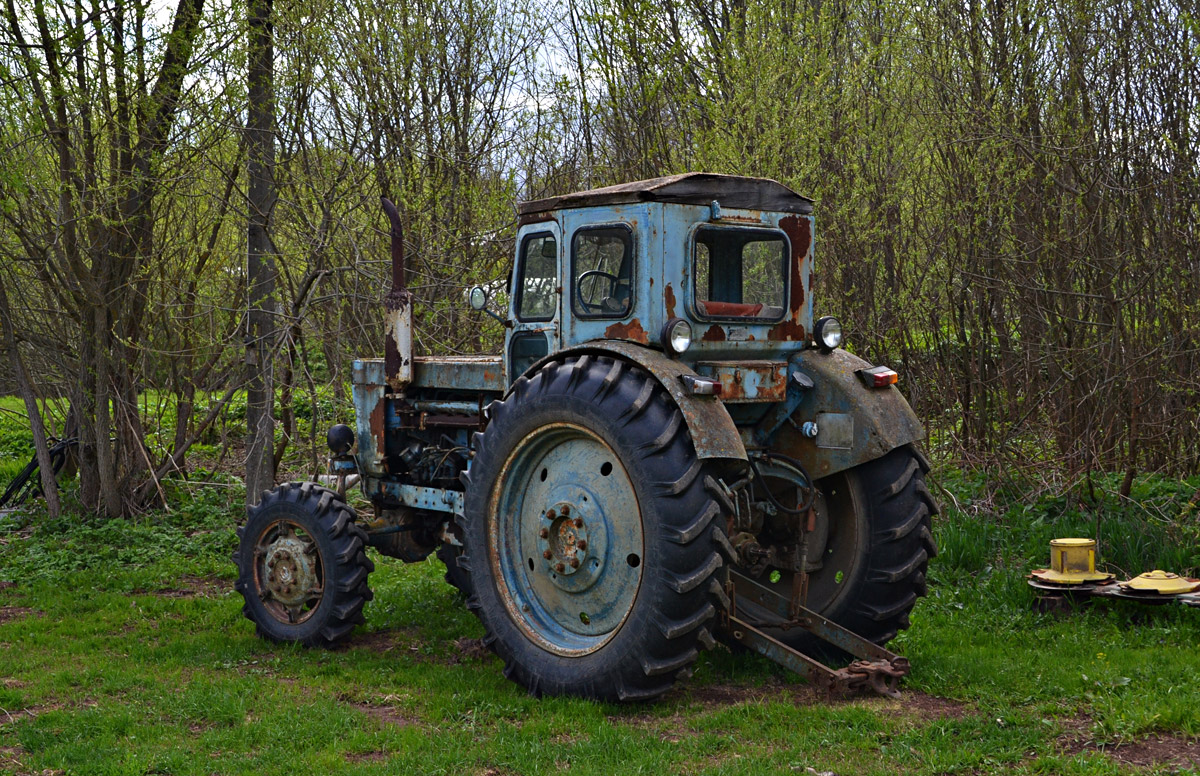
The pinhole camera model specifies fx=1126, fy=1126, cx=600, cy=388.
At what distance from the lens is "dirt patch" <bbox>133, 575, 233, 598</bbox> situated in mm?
8438

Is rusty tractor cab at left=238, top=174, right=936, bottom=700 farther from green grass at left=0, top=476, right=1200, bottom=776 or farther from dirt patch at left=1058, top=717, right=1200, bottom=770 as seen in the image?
dirt patch at left=1058, top=717, right=1200, bottom=770

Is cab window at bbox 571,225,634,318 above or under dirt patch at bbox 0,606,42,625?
above

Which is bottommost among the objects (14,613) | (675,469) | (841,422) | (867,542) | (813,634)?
(14,613)

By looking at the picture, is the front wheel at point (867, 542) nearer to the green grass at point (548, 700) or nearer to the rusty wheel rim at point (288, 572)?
the green grass at point (548, 700)

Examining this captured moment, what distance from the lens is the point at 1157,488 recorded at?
27.4 feet

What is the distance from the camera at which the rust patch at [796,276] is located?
612 centimetres

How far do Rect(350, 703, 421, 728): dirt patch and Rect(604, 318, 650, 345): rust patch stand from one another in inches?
83.7

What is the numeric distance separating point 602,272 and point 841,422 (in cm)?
148

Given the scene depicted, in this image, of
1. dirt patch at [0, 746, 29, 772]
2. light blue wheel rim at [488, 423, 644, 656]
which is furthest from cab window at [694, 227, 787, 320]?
dirt patch at [0, 746, 29, 772]

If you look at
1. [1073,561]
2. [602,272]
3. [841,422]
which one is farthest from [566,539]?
[1073,561]

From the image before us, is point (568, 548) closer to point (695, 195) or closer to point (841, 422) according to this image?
point (841, 422)

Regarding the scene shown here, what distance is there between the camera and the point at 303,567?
6793mm

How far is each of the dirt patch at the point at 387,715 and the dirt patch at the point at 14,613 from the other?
3401mm

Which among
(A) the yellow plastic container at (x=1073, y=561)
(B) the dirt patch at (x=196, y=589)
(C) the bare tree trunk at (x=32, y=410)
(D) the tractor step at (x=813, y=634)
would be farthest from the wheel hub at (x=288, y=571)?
(A) the yellow plastic container at (x=1073, y=561)
